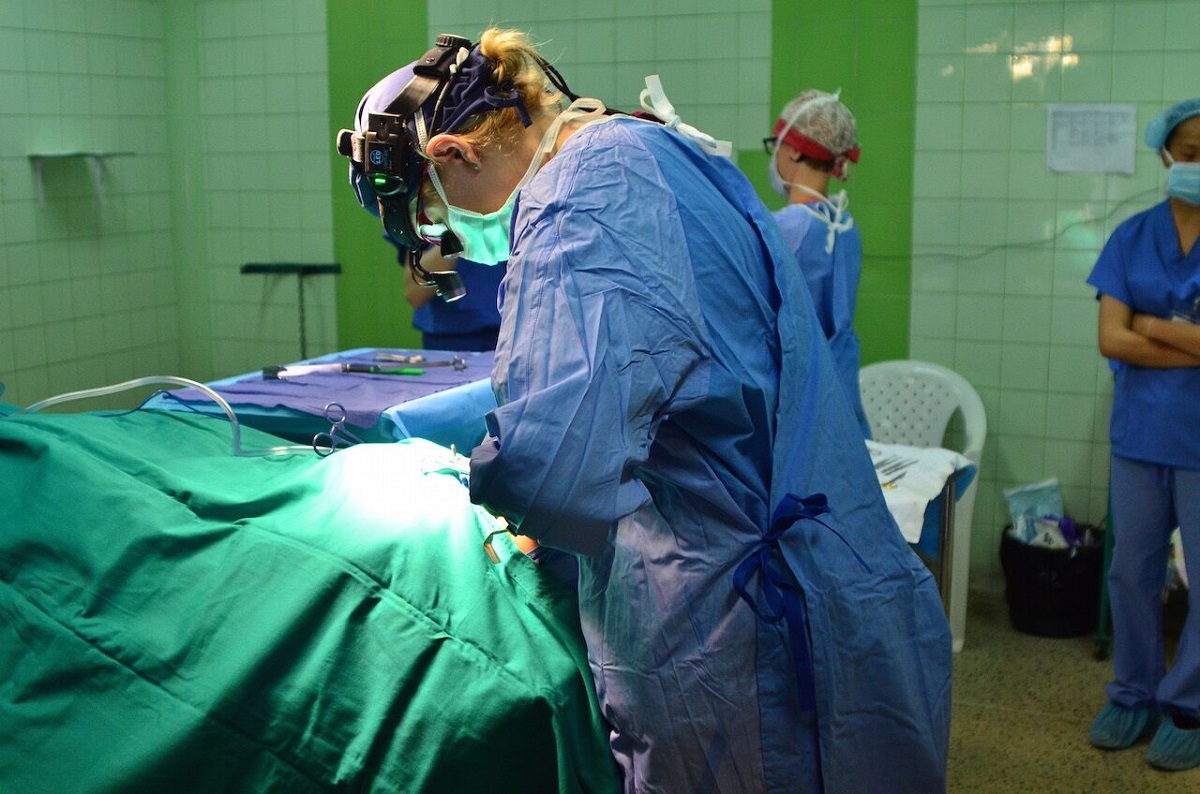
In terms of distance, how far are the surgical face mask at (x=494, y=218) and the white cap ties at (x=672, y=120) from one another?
7cm

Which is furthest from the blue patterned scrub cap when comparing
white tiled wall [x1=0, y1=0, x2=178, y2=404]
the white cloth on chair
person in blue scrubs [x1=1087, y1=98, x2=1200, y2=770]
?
white tiled wall [x1=0, y1=0, x2=178, y2=404]

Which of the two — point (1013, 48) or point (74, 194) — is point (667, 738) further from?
point (74, 194)

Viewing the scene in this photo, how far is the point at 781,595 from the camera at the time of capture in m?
1.46

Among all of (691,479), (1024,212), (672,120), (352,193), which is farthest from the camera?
(352,193)

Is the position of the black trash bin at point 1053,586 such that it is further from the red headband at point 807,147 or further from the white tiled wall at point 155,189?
Result: the white tiled wall at point 155,189

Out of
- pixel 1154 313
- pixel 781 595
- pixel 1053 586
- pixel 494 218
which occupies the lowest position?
pixel 1053 586

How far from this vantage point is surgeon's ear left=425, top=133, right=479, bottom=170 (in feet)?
5.47

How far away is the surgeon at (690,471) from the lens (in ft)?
4.38

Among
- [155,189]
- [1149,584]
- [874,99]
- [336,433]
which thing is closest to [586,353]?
[336,433]

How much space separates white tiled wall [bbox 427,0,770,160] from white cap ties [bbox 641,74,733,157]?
292 centimetres

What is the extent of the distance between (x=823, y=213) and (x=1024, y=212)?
1.21 m

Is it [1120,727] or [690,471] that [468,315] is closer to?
[1120,727]

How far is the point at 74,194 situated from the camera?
4816 millimetres

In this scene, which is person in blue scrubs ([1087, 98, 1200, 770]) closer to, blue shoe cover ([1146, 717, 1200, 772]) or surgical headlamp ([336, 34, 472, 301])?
blue shoe cover ([1146, 717, 1200, 772])
